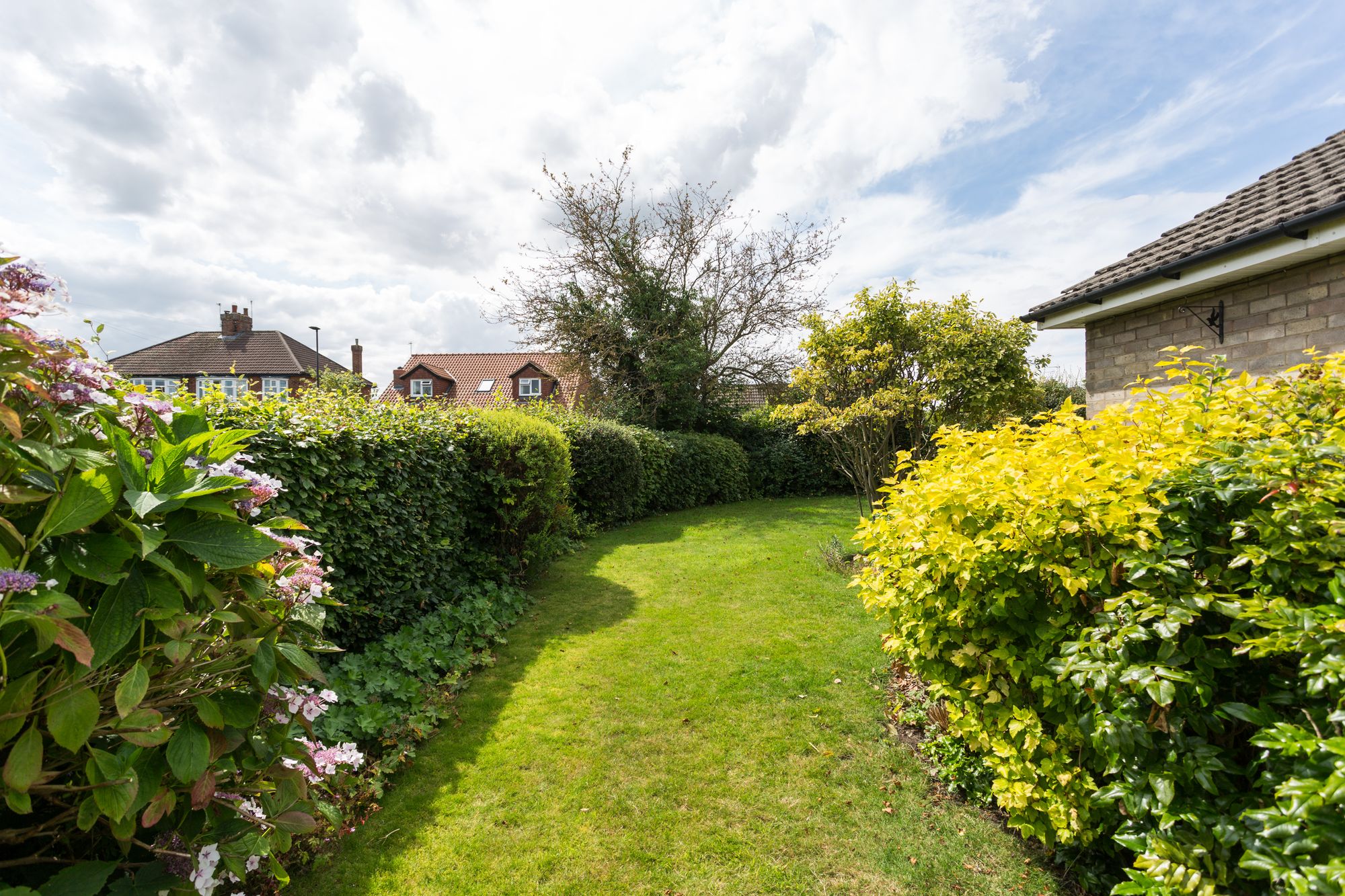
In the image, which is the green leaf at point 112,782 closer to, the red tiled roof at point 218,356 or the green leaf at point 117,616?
the green leaf at point 117,616

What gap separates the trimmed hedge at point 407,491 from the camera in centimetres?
414

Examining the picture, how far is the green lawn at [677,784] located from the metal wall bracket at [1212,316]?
4.94 metres

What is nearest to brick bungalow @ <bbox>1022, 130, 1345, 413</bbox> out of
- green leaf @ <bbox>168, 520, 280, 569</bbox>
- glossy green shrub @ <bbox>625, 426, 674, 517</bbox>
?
green leaf @ <bbox>168, 520, 280, 569</bbox>

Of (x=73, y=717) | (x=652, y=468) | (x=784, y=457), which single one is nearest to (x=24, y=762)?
(x=73, y=717)

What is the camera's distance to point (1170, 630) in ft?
6.29

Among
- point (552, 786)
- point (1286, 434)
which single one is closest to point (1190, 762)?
point (1286, 434)

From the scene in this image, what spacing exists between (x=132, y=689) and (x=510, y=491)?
5608mm

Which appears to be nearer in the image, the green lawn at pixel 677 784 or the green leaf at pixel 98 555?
the green leaf at pixel 98 555

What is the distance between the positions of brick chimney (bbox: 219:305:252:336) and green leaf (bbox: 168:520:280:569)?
43.2 meters

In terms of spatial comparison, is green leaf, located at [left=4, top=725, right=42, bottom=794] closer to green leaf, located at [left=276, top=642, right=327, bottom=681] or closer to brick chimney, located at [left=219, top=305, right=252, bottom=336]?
green leaf, located at [left=276, top=642, right=327, bottom=681]

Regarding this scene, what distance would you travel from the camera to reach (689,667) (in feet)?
16.5

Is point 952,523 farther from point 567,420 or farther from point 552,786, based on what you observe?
point 567,420

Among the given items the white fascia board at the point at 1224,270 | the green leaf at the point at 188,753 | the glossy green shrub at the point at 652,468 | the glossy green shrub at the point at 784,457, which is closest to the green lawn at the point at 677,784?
the green leaf at the point at 188,753

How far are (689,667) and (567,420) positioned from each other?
659 centimetres
